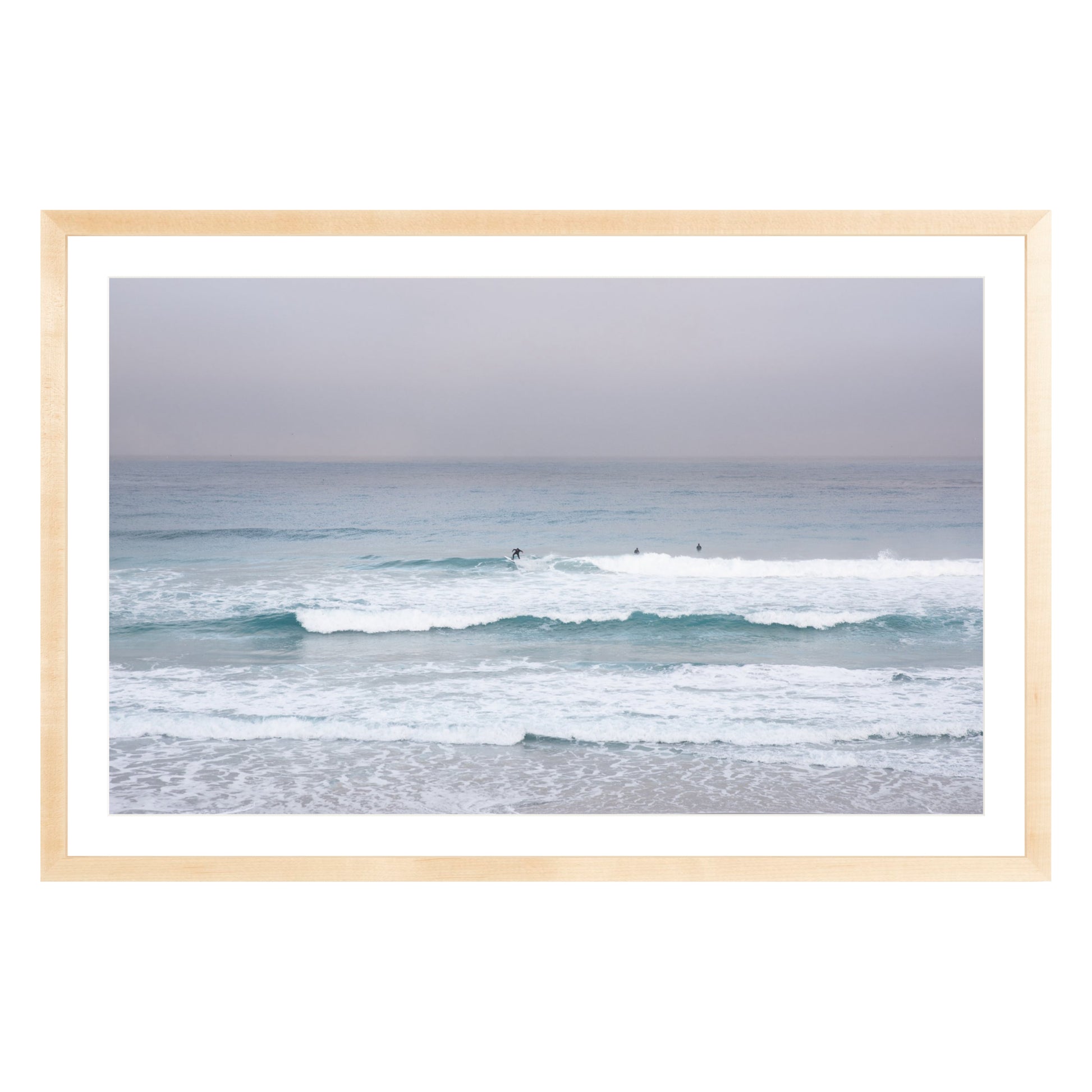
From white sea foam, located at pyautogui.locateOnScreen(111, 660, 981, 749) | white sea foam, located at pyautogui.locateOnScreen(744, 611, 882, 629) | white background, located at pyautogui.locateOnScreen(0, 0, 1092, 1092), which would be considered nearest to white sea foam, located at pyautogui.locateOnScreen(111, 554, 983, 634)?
white sea foam, located at pyautogui.locateOnScreen(744, 611, 882, 629)

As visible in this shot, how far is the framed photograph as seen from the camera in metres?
1.76

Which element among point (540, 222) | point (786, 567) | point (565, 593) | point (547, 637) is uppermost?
point (540, 222)

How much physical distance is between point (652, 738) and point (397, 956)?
1.10m

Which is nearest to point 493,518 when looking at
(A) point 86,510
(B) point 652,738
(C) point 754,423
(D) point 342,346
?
(D) point 342,346

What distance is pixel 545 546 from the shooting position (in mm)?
4785

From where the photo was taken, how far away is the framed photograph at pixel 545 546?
1.76 m

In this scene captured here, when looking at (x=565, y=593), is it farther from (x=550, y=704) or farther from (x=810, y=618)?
(x=550, y=704)

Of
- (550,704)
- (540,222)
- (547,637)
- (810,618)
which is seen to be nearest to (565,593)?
(547,637)

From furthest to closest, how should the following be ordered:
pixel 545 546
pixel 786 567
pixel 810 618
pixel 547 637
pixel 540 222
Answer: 1. pixel 545 546
2. pixel 786 567
3. pixel 810 618
4. pixel 547 637
5. pixel 540 222

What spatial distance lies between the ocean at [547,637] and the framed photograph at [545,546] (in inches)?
0.8

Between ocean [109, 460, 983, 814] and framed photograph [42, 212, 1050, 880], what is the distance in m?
0.02

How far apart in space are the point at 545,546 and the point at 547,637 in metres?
1.29

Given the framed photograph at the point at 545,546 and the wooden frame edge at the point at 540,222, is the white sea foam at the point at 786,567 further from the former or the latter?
the wooden frame edge at the point at 540,222

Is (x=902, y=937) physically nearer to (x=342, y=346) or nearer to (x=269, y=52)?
(x=269, y=52)
